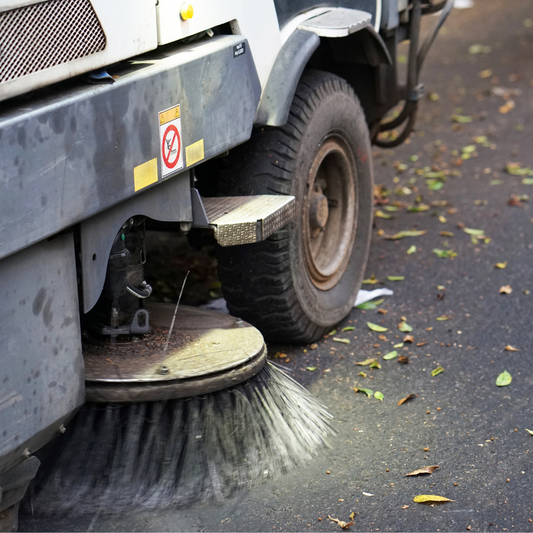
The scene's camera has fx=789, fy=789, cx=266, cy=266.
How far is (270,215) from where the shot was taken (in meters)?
2.62

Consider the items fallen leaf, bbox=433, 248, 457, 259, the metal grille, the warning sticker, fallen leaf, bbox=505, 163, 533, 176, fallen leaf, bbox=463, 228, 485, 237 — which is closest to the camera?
the metal grille

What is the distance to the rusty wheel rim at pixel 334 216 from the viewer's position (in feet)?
11.4

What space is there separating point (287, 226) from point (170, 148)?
788 mm

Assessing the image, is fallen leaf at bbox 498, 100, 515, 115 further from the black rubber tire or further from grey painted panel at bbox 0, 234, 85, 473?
grey painted panel at bbox 0, 234, 85, 473

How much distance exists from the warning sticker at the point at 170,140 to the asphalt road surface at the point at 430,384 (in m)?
1.04

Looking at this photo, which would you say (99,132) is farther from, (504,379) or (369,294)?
(369,294)

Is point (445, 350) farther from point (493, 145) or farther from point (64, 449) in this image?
point (493, 145)

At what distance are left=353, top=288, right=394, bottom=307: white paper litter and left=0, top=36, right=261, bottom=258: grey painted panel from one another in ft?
4.98

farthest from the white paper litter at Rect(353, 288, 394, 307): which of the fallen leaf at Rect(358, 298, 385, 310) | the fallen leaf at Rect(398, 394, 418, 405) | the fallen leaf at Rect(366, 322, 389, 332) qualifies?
the fallen leaf at Rect(398, 394, 418, 405)

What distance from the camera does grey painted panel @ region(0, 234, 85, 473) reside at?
76.5 inches

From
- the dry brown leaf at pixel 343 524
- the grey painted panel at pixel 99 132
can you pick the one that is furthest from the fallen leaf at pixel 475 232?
the dry brown leaf at pixel 343 524

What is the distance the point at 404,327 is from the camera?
3590mm

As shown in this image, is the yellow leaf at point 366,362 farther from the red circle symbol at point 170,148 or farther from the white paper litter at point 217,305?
the red circle symbol at point 170,148

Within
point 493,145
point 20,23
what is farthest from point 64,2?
point 493,145
